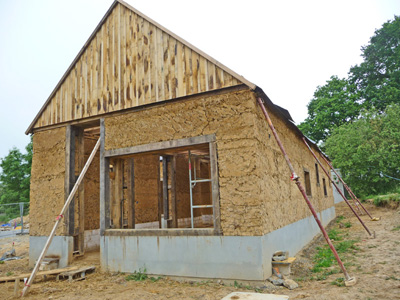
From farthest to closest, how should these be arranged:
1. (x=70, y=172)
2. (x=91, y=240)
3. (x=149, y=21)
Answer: (x=91, y=240) → (x=70, y=172) → (x=149, y=21)

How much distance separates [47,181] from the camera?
9.37 meters

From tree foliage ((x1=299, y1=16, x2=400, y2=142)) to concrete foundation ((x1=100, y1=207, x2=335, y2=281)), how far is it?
87.9ft

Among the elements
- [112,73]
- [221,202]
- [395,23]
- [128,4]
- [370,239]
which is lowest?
[370,239]

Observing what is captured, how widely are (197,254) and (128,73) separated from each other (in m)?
5.16

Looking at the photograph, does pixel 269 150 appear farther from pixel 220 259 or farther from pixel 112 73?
pixel 112 73

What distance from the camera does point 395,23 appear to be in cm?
3120

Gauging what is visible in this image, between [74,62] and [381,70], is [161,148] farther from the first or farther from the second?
[381,70]

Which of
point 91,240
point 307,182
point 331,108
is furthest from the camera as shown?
point 331,108

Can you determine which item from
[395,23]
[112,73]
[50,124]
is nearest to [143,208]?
[50,124]

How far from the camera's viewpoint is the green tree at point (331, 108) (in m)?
33.9

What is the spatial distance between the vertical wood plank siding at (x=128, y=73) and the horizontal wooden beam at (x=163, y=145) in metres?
A: 1.15

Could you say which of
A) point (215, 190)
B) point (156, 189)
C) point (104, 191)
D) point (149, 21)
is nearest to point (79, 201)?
point (104, 191)

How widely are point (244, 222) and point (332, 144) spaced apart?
22907 mm

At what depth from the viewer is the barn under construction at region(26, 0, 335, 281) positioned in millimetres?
6508
